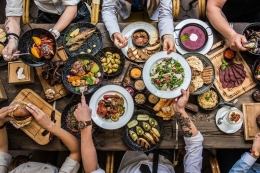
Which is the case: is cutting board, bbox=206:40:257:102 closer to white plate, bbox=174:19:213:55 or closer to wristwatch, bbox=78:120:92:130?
white plate, bbox=174:19:213:55

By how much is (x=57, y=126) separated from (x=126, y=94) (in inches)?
22.6

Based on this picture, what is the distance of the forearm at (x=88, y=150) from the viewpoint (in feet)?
6.63

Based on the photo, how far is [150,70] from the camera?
2.15m

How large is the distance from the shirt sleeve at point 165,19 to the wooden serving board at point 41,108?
3.57 feet

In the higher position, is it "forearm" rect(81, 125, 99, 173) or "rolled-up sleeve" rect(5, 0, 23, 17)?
"rolled-up sleeve" rect(5, 0, 23, 17)

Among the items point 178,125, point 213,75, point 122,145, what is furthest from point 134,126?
point 213,75

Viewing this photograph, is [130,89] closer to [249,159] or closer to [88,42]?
[88,42]

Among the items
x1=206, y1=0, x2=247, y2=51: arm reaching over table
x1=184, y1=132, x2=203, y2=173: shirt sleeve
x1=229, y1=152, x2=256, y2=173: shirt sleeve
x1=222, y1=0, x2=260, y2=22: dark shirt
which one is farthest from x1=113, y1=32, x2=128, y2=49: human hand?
x1=229, y1=152, x2=256, y2=173: shirt sleeve

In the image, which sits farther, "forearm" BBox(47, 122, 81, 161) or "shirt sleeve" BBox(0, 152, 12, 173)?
"shirt sleeve" BBox(0, 152, 12, 173)

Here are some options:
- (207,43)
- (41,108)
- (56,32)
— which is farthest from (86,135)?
(207,43)

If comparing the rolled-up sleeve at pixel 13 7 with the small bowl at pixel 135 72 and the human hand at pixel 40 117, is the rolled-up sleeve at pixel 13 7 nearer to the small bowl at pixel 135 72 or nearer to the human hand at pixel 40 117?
the human hand at pixel 40 117

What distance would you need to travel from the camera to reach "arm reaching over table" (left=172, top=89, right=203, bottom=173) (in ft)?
6.81

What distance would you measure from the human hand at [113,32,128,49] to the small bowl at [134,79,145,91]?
307 mm

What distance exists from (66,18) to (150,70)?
34.5 inches
